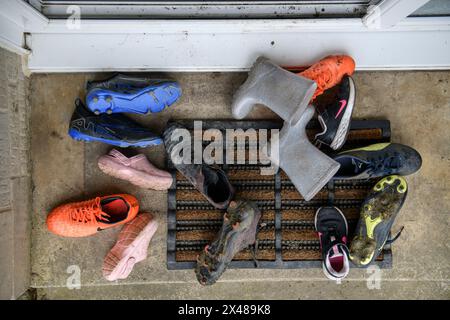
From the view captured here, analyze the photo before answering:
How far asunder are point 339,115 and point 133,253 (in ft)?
4.24

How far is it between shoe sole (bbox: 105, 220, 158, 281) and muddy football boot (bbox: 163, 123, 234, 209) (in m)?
0.34

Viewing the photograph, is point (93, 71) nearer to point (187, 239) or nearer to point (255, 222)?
point (187, 239)

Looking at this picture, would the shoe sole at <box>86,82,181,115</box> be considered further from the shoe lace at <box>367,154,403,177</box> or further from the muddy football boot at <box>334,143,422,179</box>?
the shoe lace at <box>367,154,403,177</box>

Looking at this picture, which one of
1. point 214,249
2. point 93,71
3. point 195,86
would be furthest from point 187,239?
point 93,71

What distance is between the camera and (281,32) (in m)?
1.82

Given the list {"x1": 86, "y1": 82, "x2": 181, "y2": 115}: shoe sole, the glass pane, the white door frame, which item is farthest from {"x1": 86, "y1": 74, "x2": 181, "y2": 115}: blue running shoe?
the glass pane

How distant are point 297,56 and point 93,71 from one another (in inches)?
42.8

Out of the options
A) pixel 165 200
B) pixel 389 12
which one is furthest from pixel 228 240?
pixel 389 12

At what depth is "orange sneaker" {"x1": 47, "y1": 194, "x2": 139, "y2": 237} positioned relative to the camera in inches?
72.4

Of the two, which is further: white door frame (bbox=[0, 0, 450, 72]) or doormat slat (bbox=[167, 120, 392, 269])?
doormat slat (bbox=[167, 120, 392, 269])

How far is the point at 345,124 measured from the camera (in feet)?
5.88

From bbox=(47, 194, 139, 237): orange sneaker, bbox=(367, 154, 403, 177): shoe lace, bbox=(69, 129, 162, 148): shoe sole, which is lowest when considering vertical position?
bbox=(47, 194, 139, 237): orange sneaker

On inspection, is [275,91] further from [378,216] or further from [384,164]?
[378,216]

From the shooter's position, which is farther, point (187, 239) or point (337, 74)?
point (187, 239)
